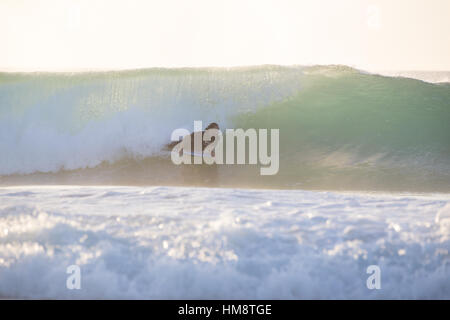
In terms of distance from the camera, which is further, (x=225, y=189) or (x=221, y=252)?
(x=225, y=189)

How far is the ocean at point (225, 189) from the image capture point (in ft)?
8.85

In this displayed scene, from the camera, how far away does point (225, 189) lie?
469 cm

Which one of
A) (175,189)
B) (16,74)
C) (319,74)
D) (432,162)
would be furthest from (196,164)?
(16,74)

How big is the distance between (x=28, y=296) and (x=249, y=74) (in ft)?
25.9

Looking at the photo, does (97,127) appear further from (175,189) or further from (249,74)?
(175,189)

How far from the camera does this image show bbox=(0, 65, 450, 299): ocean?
2.70 m

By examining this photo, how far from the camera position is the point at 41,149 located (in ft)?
29.5

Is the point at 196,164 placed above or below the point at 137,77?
below

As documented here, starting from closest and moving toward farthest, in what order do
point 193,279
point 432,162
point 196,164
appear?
point 193,279 < point 196,164 < point 432,162

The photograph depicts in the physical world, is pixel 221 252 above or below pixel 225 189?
below

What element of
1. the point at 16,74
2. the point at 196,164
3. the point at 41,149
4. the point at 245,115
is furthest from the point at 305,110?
the point at 16,74

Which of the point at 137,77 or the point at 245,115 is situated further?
the point at 137,77
